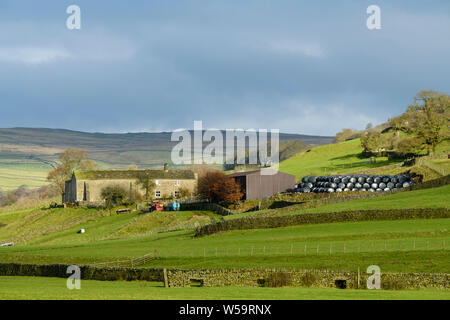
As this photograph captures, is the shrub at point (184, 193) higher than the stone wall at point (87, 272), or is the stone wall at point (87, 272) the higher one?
the shrub at point (184, 193)

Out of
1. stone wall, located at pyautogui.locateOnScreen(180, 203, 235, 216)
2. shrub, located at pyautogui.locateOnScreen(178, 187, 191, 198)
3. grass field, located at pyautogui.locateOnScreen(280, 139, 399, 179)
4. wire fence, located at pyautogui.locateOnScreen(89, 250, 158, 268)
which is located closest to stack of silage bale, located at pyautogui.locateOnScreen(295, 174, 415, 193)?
stone wall, located at pyautogui.locateOnScreen(180, 203, 235, 216)

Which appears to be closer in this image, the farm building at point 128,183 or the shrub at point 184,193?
the shrub at point 184,193

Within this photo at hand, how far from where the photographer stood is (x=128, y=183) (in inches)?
4599

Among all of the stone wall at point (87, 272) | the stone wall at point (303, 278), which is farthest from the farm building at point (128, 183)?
the stone wall at point (303, 278)

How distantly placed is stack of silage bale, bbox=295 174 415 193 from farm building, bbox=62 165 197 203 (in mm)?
33772

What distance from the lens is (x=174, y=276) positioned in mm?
38938

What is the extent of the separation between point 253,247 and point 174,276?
14.8m

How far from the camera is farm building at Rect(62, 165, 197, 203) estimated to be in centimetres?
11588

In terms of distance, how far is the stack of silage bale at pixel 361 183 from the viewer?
83062mm

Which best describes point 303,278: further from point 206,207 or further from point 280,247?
point 206,207

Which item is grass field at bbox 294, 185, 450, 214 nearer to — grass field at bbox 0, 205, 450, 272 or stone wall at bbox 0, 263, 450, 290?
grass field at bbox 0, 205, 450, 272

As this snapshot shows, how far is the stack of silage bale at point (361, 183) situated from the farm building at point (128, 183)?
3377cm

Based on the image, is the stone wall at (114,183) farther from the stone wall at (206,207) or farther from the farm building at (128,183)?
the stone wall at (206,207)
